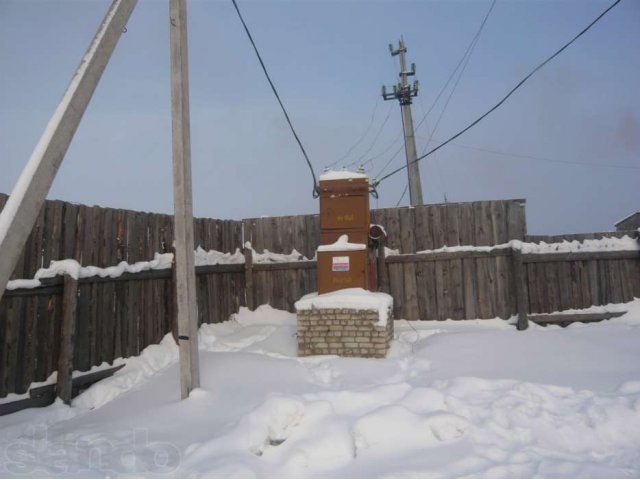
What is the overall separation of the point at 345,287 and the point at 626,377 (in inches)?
133

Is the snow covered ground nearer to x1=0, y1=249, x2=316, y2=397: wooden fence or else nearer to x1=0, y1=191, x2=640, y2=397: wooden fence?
x1=0, y1=249, x2=316, y2=397: wooden fence

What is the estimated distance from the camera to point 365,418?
11.2ft

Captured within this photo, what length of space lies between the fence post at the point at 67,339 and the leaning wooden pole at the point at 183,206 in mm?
1431

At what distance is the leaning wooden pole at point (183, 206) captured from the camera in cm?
424

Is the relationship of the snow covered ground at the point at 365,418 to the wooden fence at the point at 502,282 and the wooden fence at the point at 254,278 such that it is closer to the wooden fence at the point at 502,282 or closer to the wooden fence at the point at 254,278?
the wooden fence at the point at 254,278

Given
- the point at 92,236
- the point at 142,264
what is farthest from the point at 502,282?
the point at 92,236

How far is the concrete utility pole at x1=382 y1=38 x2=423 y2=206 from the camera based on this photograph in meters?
14.5

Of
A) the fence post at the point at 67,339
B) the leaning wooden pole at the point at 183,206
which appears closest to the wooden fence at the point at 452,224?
the leaning wooden pole at the point at 183,206

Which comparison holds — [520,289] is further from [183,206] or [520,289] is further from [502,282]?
[183,206]

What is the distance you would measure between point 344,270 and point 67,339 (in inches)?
140

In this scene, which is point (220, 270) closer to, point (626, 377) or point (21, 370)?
point (21, 370)

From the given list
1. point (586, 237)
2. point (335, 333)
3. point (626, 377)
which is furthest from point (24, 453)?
point (586, 237)

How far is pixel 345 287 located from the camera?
19.7 feet

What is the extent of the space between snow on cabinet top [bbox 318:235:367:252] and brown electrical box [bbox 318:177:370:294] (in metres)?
0.03
